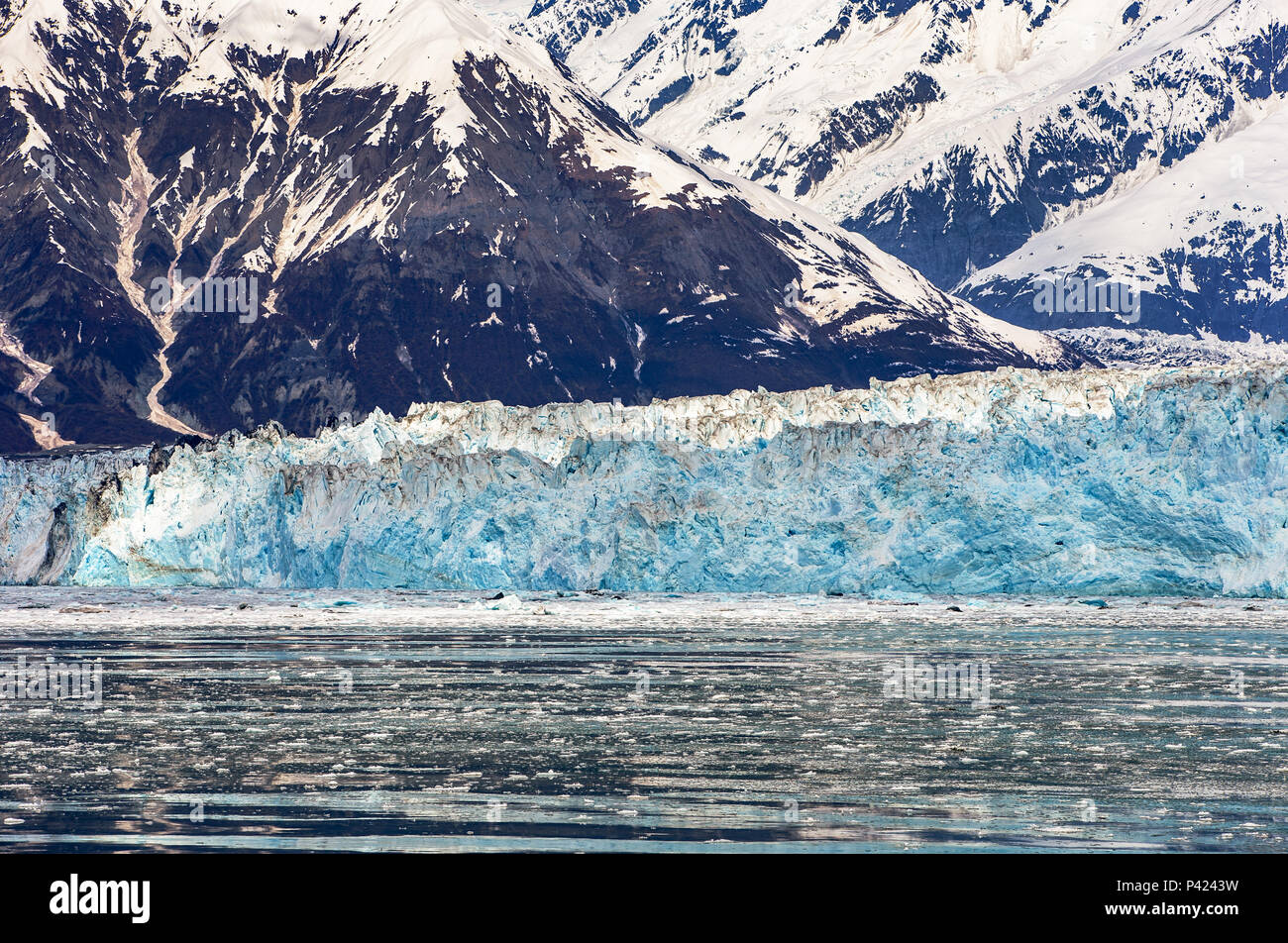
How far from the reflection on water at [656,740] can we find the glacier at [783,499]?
7461 mm

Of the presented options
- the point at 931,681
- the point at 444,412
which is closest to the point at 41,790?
the point at 931,681

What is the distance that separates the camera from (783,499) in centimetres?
5459

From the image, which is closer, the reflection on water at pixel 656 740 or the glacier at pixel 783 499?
the reflection on water at pixel 656 740

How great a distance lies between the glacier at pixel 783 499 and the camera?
2052 inches

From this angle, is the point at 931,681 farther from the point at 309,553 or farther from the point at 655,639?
the point at 309,553

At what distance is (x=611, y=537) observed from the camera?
2191 inches

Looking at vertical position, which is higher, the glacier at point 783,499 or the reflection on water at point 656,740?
the glacier at point 783,499

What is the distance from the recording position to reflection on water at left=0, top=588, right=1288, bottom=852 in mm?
18281

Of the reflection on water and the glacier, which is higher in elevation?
the glacier

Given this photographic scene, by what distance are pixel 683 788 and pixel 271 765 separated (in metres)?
5.23

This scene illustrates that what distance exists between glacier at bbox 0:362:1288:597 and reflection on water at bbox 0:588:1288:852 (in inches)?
294

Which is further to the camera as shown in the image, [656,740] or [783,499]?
[783,499]

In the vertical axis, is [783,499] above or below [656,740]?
above

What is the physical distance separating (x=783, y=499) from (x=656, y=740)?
99.2 feet
